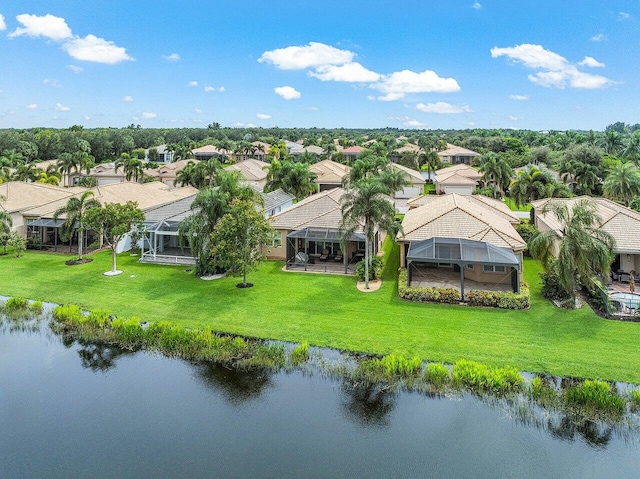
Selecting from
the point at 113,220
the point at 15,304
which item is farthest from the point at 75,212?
the point at 15,304

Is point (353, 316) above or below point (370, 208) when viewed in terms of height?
below

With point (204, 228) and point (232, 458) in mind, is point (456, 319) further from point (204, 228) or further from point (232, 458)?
point (204, 228)

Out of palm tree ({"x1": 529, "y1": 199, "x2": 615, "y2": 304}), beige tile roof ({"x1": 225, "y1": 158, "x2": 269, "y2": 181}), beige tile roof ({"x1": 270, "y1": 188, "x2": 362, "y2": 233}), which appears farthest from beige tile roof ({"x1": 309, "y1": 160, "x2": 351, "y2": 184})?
palm tree ({"x1": 529, "y1": 199, "x2": 615, "y2": 304})

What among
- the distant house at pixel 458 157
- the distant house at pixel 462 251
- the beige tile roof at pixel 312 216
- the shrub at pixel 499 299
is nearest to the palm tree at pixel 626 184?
the distant house at pixel 462 251

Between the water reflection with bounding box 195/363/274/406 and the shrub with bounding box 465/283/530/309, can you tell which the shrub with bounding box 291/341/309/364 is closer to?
the water reflection with bounding box 195/363/274/406

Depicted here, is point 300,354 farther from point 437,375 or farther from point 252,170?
point 252,170
